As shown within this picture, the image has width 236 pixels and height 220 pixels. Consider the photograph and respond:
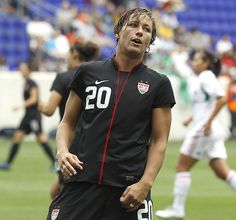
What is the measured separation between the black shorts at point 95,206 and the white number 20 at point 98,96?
499 mm

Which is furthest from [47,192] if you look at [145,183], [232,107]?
[232,107]

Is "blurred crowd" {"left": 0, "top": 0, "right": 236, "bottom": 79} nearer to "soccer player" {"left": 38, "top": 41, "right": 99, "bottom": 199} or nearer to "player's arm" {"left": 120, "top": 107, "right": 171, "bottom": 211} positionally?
"soccer player" {"left": 38, "top": 41, "right": 99, "bottom": 199}

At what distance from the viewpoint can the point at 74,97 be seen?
19.6 ft

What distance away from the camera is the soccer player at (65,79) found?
30.7 ft

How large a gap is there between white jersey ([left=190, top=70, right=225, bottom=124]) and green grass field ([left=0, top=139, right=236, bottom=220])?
127cm

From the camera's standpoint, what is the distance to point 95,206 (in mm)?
5781

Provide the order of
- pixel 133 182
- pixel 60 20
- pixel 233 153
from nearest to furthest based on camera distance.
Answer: pixel 133 182
pixel 233 153
pixel 60 20

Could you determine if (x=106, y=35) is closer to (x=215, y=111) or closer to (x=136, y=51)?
(x=215, y=111)

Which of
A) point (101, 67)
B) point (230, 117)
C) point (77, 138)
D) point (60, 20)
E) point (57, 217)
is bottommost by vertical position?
point (230, 117)

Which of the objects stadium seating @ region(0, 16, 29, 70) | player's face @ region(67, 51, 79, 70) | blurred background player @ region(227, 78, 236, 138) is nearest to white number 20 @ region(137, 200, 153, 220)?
player's face @ region(67, 51, 79, 70)

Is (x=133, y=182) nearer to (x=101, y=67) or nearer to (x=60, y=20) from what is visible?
(x=101, y=67)

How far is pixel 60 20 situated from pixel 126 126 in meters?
24.7

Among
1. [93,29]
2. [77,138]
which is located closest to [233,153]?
[93,29]

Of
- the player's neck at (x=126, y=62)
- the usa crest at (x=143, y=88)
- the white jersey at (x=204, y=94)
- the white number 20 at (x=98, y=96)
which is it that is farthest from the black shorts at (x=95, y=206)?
the white jersey at (x=204, y=94)
